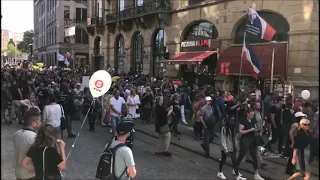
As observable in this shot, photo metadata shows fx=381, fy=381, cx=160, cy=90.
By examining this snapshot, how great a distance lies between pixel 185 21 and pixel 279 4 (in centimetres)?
786

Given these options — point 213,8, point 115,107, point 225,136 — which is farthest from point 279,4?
point 225,136

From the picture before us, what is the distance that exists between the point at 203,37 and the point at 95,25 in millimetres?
17172

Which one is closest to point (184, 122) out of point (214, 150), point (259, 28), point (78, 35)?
point (259, 28)

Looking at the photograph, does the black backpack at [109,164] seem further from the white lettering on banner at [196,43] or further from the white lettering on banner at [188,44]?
the white lettering on banner at [188,44]

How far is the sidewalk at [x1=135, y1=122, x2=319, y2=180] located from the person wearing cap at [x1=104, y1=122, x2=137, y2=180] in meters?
2.83

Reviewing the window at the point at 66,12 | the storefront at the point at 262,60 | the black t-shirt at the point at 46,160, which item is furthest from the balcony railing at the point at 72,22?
the black t-shirt at the point at 46,160

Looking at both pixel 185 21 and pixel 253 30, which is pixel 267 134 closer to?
pixel 253 30

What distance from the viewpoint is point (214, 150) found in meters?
11.3

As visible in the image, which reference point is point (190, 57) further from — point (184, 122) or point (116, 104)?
point (116, 104)

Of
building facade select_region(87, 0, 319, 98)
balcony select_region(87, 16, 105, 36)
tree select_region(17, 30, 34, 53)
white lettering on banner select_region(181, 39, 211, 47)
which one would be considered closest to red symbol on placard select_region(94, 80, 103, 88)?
building facade select_region(87, 0, 319, 98)

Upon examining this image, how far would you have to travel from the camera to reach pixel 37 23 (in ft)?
279

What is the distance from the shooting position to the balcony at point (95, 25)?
37.6 meters

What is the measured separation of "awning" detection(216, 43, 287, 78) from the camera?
18.2m

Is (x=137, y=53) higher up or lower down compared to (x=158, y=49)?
A: lower down
